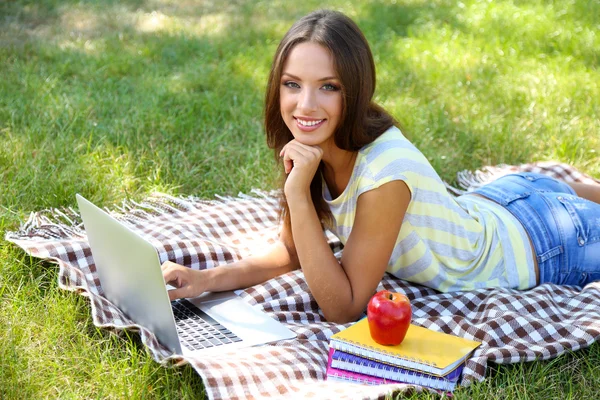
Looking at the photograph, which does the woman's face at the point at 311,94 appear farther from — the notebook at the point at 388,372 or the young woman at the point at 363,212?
the notebook at the point at 388,372

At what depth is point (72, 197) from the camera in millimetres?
3887

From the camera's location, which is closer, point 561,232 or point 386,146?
point 386,146

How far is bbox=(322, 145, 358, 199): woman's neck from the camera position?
9.57ft

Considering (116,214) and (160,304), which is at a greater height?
(160,304)

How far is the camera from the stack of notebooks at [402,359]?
2.45 meters

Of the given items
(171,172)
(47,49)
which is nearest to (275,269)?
(171,172)

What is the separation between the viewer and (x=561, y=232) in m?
3.18

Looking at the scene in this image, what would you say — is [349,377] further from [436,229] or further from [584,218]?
[584,218]

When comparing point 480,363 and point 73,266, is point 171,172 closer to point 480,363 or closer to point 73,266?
point 73,266

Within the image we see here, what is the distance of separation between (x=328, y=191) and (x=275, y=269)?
1.37ft

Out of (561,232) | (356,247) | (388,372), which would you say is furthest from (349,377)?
(561,232)

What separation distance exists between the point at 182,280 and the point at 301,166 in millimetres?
627

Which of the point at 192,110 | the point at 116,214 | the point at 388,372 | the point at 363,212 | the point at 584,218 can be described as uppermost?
the point at 363,212

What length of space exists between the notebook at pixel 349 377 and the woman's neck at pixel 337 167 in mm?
719
